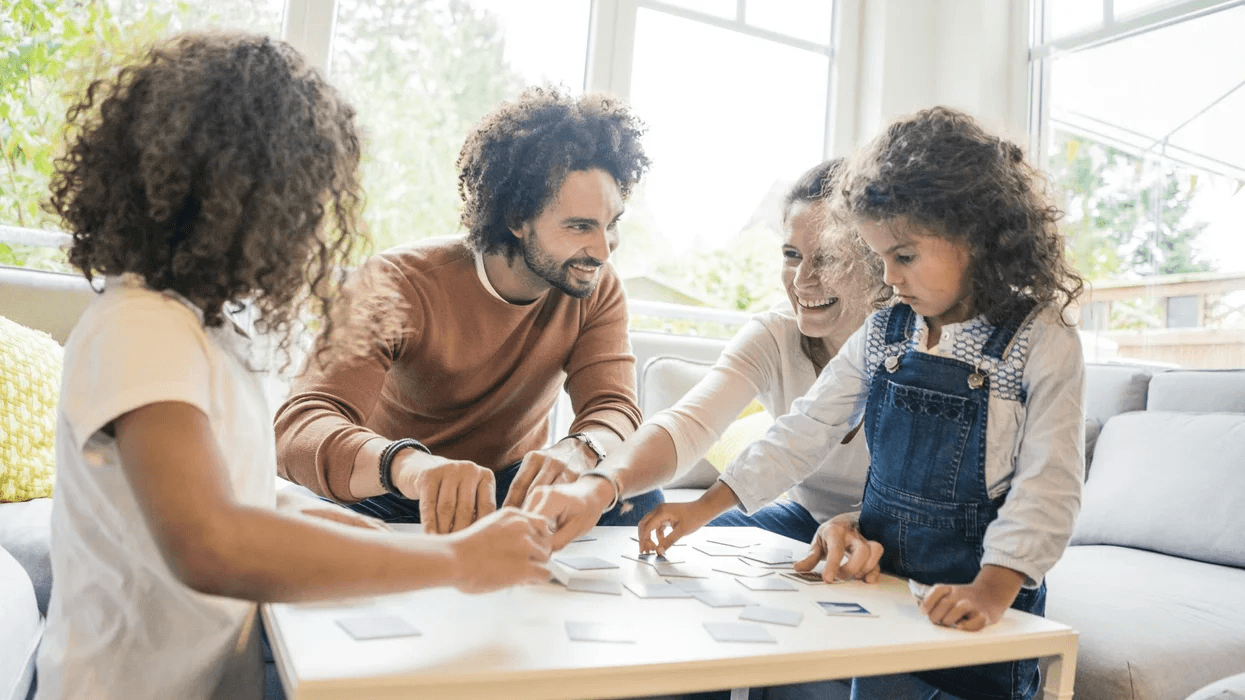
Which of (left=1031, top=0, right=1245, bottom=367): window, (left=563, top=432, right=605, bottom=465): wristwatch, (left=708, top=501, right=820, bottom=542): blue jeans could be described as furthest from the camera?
(left=1031, top=0, right=1245, bottom=367): window

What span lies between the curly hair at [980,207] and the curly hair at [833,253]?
253 millimetres

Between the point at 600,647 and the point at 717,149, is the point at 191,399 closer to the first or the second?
the point at 600,647

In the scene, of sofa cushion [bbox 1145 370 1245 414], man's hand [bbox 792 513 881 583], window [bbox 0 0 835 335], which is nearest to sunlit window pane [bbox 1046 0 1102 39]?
window [bbox 0 0 835 335]

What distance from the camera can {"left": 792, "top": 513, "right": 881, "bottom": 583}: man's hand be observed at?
125 centimetres

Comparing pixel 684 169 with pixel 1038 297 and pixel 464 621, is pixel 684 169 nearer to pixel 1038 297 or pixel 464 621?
pixel 1038 297

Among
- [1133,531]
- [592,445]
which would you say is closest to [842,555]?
[592,445]

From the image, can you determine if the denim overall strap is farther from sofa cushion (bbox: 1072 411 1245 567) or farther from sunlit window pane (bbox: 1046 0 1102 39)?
sunlit window pane (bbox: 1046 0 1102 39)

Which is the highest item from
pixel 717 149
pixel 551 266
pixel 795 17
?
pixel 795 17

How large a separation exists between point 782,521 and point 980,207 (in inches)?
30.5

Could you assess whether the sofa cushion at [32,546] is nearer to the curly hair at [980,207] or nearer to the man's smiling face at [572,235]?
the man's smiling face at [572,235]

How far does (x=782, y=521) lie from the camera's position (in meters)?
1.86

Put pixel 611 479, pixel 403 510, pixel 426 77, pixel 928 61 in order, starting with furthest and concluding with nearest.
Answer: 1. pixel 928 61
2. pixel 426 77
3. pixel 403 510
4. pixel 611 479

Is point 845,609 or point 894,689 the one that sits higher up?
point 845,609

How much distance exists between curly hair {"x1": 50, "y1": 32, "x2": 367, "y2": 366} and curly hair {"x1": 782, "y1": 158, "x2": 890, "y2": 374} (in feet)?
3.30
